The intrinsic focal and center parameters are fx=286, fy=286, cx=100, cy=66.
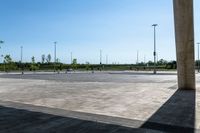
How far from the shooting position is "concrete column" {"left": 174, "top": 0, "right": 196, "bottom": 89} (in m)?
16.5

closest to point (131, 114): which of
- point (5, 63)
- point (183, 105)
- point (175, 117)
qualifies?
point (175, 117)

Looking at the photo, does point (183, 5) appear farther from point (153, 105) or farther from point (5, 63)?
point (5, 63)

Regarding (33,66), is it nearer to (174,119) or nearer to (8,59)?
(8,59)

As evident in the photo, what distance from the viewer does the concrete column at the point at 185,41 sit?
1647cm

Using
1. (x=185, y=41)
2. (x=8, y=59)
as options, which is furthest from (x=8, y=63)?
(x=185, y=41)

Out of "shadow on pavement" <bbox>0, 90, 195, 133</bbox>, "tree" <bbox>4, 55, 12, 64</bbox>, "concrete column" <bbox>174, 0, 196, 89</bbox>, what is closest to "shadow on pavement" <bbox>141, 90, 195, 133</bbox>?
"shadow on pavement" <bbox>0, 90, 195, 133</bbox>

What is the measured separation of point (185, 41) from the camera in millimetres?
17156

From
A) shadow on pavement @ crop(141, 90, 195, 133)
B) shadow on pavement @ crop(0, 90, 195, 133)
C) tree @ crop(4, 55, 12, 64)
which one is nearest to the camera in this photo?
shadow on pavement @ crop(0, 90, 195, 133)

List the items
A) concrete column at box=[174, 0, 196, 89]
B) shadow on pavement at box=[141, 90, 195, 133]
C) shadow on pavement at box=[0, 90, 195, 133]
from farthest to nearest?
concrete column at box=[174, 0, 196, 89] → shadow on pavement at box=[141, 90, 195, 133] → shadow on pavement at box=[0, 90, 195, 133]

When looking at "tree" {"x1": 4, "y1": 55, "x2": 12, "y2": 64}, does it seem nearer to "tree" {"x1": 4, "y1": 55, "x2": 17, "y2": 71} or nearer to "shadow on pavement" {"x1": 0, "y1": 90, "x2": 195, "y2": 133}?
"tree" {"x1": 4, "y1": 55, "x2": 17, "y2": 71}

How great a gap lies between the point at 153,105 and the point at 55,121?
4.76m

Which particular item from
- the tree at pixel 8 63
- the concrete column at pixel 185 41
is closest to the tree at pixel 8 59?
the tree at pixel 8 63

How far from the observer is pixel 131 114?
9797mm

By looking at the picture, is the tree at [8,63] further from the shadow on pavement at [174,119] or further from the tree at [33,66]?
the shadow on pavement at [174,119]
